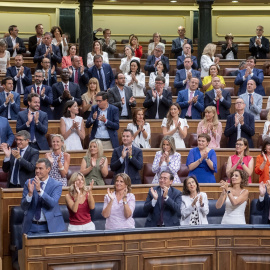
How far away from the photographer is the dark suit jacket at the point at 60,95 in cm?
948

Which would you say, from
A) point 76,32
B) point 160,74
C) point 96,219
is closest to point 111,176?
point 96,219

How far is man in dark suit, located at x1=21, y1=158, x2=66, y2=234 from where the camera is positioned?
21.9 ft

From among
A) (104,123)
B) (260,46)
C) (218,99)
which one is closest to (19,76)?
(104,123)

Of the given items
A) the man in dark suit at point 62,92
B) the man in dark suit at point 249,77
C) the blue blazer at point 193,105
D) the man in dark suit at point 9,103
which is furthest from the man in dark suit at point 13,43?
the man in dark suit at point 249,77

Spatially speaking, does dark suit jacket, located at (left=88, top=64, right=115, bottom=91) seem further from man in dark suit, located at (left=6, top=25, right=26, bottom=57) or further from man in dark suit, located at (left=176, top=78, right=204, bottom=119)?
man in dark suit, located at (left=6, top=25, right=26, bottom=57)

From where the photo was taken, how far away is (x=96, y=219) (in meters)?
7.28

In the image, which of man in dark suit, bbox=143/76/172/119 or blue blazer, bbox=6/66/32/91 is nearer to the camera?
man in dark suit, bbox=143/76/172/119

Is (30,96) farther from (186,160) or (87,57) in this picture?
(87,57)

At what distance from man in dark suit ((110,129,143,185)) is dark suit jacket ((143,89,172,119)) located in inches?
60.2

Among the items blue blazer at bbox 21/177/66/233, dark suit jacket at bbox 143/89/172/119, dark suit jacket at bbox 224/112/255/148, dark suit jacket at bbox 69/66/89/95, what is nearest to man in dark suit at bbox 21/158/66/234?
blue blazer at bbox 21/177/66/233

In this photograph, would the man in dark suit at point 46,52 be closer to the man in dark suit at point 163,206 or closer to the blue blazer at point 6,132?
the blue blazer at point 6,132

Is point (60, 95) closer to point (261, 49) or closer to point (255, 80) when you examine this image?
point (255, 80)

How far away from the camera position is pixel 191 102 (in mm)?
9422

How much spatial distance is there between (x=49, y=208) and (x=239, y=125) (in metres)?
2.86
